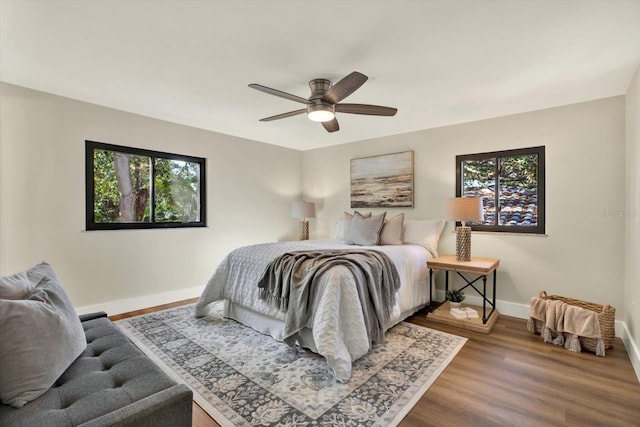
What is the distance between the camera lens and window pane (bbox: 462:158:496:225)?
3.76m

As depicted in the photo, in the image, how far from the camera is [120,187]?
3670mm

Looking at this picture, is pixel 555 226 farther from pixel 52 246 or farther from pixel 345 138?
pixel 52 246

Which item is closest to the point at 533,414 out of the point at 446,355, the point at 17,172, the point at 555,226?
the point at 446,355

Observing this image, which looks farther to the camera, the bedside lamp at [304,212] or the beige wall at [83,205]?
the bedside lamp at [304,212]

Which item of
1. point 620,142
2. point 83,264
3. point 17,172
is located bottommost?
point 83,264

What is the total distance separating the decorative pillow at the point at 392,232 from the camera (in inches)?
155

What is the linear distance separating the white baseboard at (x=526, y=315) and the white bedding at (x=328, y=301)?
0.63m

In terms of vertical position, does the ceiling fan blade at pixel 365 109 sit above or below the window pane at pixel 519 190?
above

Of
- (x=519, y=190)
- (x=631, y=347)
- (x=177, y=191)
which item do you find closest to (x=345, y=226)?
(x=519, y=190)

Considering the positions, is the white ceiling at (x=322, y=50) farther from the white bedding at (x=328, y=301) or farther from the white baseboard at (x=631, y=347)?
the white baseboard at (x=631, y=347)

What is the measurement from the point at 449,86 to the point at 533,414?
2.55 metres

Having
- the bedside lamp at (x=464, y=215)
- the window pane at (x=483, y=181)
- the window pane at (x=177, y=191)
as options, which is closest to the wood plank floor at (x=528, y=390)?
the bedside lamp at (x=464, y=215)

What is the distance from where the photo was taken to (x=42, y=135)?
3055 millimetres

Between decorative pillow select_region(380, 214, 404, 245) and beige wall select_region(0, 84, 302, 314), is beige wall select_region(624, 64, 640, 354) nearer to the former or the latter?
decorative pillow select_region(380, 214, 404, 245)
